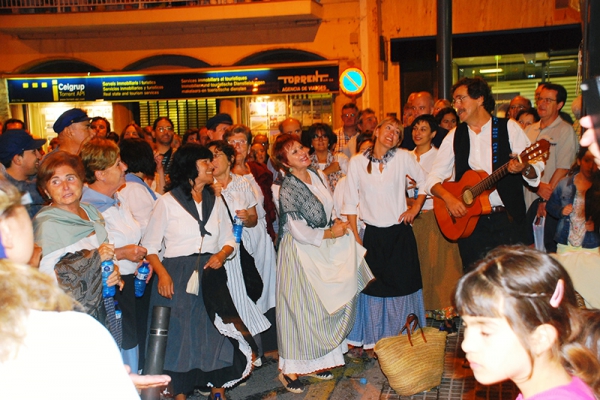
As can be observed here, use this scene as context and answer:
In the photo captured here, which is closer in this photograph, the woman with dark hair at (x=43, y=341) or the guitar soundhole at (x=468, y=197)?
the woman with dark hair at (x=43, y=341)

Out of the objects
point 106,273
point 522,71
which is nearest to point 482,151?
point 106,273

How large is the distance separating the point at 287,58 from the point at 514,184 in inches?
450

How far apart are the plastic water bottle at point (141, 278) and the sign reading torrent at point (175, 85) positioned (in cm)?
1114

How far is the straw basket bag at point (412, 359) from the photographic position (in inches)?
202

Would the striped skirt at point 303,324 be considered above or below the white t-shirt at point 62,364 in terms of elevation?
below

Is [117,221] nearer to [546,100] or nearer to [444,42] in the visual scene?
[546,100]

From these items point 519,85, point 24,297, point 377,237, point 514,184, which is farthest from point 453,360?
point 519,85

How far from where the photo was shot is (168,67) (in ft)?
55.9

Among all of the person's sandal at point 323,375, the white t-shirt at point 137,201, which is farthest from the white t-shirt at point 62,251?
the person's sandal at point 323,375

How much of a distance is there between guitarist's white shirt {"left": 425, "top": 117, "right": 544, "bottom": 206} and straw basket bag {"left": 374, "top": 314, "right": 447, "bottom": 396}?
1.43 meters

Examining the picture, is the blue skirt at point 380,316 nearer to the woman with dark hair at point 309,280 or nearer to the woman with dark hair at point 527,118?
the woman with dark hair at point 309,280

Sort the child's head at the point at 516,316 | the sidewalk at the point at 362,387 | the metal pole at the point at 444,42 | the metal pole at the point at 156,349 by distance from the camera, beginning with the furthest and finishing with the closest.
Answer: the metal pole at the point at 444,42
the sidewalk at the point at 362,387
the metal pole at the point at 156,349
the child's head at the point at 516,316

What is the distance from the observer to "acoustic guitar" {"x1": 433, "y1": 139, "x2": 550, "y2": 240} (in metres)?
5.61

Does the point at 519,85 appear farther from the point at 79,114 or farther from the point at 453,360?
the point at 79,114
